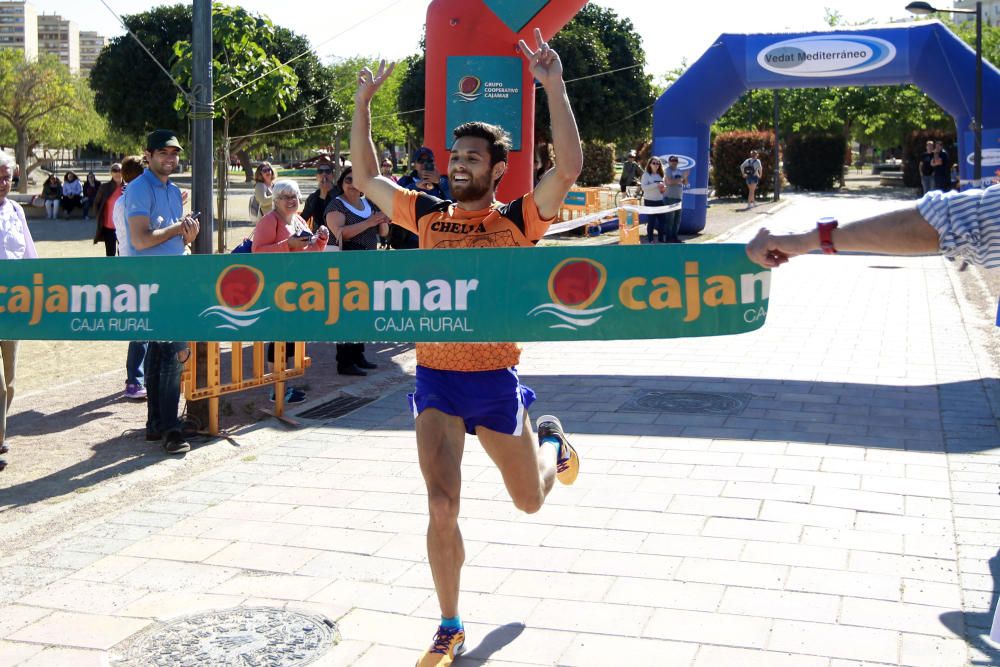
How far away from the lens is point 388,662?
4.20m

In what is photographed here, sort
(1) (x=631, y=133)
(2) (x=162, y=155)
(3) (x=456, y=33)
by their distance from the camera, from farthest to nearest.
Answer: (1) (x=631, y=133) < (3) (x=456, y=33) < (2) (x=162, y=155)

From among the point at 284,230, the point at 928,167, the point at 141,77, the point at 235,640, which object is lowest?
the point at 235,640

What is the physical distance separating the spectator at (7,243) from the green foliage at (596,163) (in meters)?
36.7

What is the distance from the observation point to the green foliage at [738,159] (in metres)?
41.0

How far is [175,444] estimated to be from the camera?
24.1 ft

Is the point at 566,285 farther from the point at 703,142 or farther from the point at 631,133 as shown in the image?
the point at 631,133

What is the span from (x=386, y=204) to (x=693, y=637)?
2211mm

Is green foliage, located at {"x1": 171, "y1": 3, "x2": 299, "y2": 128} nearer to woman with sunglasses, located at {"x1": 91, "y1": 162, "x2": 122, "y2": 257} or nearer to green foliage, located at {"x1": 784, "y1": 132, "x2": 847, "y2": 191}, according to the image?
woman with sunglasses, located at {"x1": 91, "y1": 162, "x2": 122, "y2": 257}

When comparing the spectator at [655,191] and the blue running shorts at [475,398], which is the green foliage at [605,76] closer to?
the spectator at [655,191]

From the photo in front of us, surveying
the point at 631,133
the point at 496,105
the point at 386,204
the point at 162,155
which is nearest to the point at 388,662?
the point at 386,204

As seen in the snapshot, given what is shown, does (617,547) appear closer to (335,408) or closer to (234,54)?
(335,408)

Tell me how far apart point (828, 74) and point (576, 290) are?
19.8 meters

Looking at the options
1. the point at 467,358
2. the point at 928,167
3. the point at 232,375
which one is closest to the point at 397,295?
the point at 467,358

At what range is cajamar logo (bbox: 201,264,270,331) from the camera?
16.4ft
